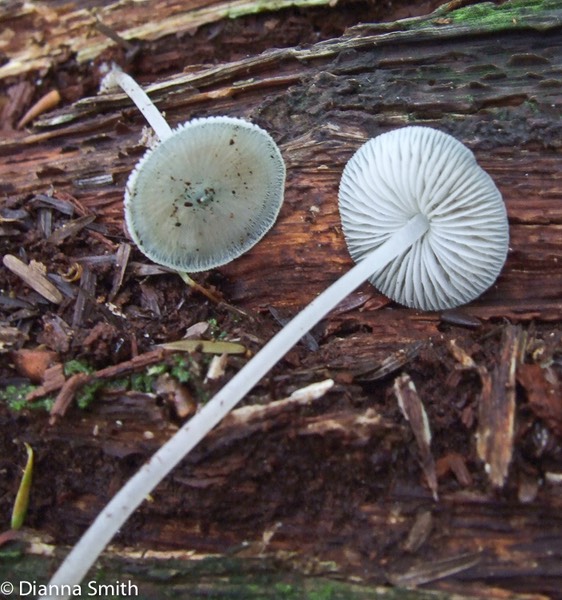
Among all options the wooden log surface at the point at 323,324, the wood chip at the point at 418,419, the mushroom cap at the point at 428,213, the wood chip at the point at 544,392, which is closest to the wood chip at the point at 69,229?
the wooden log surface at the point at 323,324

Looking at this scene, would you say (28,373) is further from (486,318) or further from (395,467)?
(486,318)

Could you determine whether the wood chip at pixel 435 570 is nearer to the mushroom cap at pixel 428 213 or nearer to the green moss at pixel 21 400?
the mushroom cap at pixel 428 213

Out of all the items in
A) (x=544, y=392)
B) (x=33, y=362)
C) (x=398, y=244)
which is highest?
(x=398, y=244)

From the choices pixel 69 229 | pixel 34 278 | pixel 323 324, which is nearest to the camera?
pixel 323 324

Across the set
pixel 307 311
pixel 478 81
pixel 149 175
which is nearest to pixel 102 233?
pixel 149 175

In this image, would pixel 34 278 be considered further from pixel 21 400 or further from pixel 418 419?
pixel 418 419

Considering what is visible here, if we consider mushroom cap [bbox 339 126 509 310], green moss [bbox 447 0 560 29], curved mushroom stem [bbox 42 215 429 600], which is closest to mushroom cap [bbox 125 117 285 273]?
mushroom cap [bbox 339 126 509 310]

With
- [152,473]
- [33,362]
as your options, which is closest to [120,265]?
[33,362]
